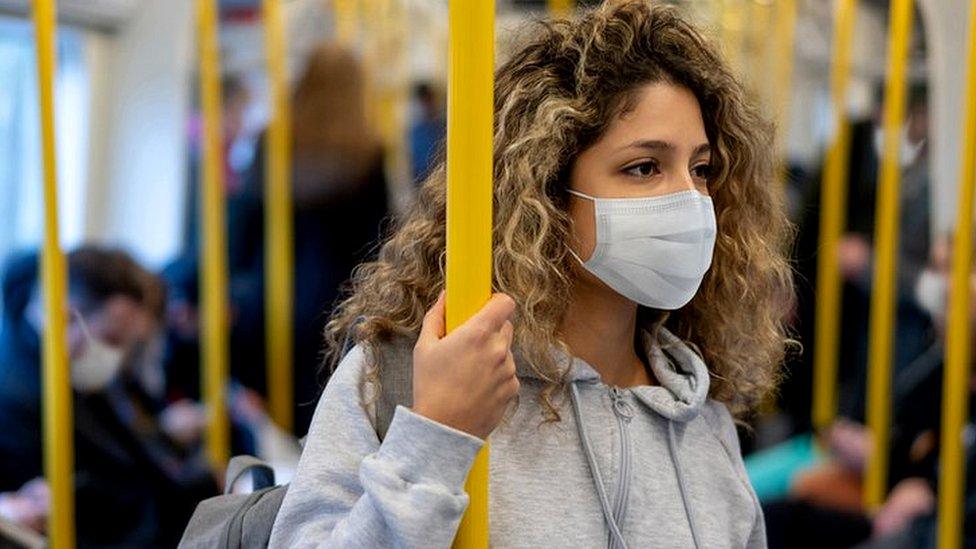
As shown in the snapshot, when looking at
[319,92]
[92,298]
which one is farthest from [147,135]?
[92,298]

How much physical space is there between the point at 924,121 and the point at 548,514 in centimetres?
335

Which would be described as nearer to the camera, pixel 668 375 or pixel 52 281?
pixel 668 375

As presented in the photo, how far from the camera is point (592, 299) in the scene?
1491 mm

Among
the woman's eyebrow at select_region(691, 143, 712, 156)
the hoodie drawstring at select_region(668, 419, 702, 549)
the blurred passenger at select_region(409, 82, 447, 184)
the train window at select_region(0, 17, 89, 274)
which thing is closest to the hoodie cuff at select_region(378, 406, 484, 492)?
the hoodie drawstring at select_region(668, 419, 702, 549)

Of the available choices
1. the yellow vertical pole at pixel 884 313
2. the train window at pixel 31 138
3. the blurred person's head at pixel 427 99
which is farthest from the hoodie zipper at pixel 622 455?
the blurred person's head at pixel 427 99

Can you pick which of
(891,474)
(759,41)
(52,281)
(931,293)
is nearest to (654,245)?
(52,281)

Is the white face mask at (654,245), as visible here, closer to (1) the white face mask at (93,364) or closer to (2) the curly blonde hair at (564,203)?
(2) the curly blonde hair at (564,203)

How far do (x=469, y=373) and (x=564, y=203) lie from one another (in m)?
0.33

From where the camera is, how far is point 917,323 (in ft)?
13.5

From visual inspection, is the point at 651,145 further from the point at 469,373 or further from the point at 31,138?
the point at 31,138

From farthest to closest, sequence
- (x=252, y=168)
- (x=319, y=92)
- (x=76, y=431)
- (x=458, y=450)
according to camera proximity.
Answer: (x=252, y=168) < (x=319, y=92) < (x=76, y=431) < (x=458, y=450)

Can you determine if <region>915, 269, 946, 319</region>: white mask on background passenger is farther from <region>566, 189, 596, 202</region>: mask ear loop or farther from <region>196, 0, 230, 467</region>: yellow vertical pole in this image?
<region>566, 189, 596, 202</region>: mask ear loop

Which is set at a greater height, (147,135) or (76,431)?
(147,135)

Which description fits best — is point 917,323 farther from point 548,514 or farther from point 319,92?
point 548,514
